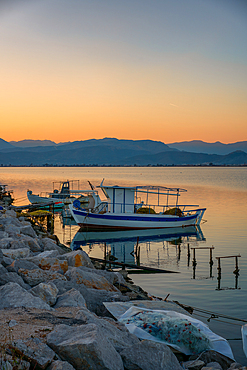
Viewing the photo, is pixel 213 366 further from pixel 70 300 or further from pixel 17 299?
pixel 17 299

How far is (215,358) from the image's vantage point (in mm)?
7391

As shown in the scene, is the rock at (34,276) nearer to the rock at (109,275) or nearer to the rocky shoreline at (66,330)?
the rocky shoreline at (66,330)

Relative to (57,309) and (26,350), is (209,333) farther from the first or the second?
(26,350)

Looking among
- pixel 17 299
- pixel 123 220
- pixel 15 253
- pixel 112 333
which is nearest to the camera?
pixel 112 333

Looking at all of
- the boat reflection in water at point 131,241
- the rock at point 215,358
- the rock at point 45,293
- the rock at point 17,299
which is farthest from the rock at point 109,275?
the boat reflection in water at point 131,241

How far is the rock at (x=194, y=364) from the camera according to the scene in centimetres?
657

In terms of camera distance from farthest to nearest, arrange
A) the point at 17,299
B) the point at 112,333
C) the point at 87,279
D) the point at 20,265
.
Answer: the point at 87,279 → the point at 20,265 → the point at 17,299 → the point at 112,333

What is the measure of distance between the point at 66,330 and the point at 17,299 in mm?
2200

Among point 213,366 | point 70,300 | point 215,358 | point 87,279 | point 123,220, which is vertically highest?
point 70,300

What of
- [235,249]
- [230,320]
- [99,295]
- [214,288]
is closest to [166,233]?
[235,249]

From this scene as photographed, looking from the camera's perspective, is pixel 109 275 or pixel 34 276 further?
pixel 109 275

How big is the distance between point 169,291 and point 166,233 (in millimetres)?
16027

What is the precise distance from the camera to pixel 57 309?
7445mm

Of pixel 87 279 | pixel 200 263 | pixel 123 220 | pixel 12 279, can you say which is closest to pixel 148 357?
pixel 12 279
